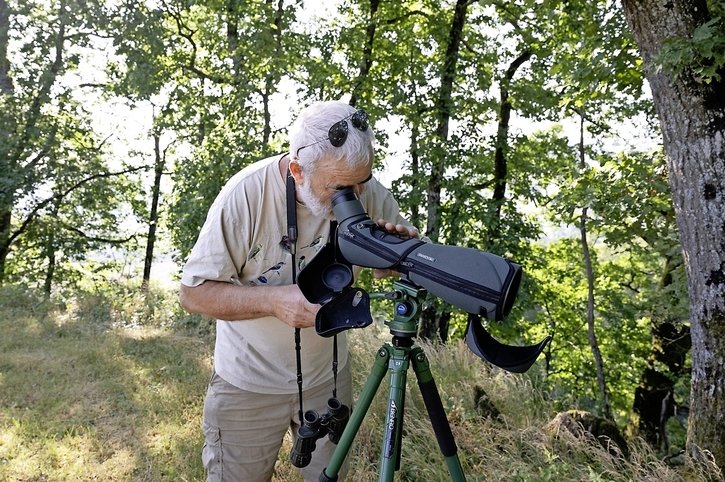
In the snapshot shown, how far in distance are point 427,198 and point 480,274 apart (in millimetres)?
7456

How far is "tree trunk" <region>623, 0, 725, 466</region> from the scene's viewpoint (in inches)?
113

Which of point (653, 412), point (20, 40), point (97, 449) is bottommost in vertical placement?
point (653, 412)

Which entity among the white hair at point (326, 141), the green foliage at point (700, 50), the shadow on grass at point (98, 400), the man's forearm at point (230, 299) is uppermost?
the green foliage at point (700, 50)

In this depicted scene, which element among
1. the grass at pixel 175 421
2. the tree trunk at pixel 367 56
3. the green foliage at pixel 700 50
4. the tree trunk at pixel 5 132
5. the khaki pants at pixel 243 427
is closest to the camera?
the khaki pants at pixel 243 427

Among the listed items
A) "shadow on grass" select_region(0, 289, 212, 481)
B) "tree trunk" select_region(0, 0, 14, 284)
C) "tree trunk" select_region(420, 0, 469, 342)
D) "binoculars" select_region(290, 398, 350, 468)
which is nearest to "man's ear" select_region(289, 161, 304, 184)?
"binoculars" select_region(290, 398, 350, 468)

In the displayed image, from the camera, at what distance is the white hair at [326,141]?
4.84ft

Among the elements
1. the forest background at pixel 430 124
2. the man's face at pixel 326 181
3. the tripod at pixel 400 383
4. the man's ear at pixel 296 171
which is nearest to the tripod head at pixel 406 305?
the tripod at pixel 400 383

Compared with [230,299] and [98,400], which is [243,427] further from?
[98,400]

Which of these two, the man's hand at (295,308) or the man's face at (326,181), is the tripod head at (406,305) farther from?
the man's face at (326,181)

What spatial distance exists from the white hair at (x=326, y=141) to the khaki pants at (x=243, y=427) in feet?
2.64

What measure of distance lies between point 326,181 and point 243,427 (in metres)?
0.89

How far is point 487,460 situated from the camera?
2850 mm

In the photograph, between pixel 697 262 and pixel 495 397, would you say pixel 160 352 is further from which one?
pixel 697 262

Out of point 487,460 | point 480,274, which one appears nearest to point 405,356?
point 480,274
